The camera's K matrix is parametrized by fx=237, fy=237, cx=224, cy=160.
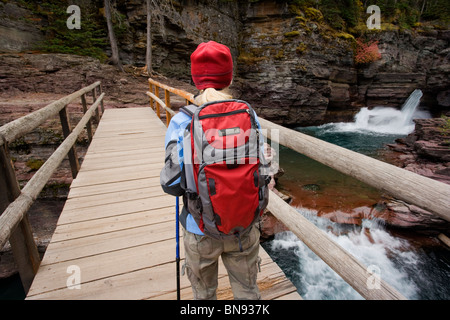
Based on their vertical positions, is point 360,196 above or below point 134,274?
below

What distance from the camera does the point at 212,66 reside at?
4.09 feet

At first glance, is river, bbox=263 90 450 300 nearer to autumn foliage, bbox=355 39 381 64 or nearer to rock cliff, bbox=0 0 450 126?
rock cliff, bbox=0 0 450 126

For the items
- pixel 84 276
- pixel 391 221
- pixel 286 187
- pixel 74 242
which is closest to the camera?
pixel 84 276

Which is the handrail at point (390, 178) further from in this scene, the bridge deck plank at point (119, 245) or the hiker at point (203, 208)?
the bridge deck plank at point (119, 245)

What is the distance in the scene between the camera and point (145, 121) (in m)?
6.66

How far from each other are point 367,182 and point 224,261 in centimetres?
86

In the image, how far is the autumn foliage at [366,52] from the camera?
17891 mm

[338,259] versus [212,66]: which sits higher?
[212,66]

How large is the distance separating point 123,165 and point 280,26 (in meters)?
17.4

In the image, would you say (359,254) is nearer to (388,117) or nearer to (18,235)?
(18,235)

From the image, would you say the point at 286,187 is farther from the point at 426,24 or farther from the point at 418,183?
the point at 426,24

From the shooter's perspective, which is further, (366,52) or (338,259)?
(366,52)

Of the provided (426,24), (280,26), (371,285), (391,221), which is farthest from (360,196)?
(426,24)

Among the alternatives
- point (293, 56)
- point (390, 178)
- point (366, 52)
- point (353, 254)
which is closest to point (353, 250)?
point (353, 254)
